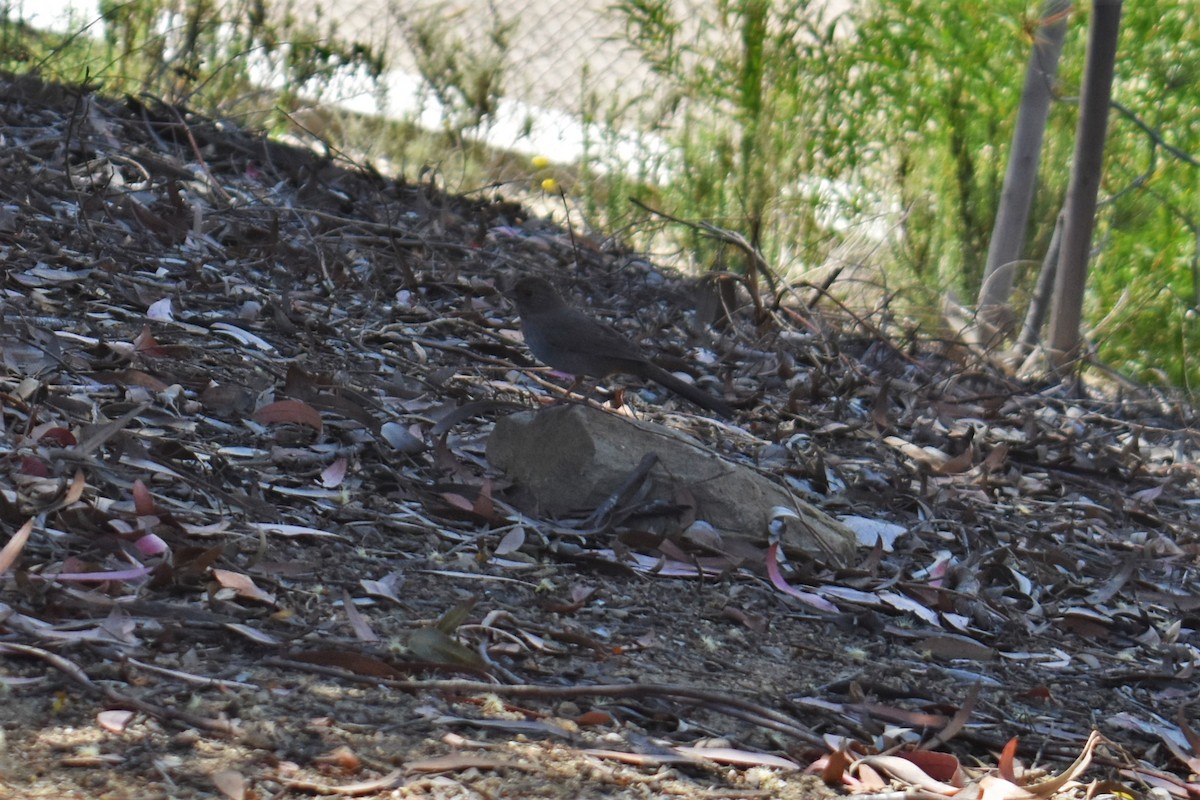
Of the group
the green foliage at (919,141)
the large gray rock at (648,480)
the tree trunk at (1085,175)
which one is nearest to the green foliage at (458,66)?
the green foliage at (919,141)

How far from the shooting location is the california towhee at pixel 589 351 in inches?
177

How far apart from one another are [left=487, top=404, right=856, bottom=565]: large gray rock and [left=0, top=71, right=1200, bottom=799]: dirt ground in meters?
0.08

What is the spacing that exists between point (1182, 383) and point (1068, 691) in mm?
5130

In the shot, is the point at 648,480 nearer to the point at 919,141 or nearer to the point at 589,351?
the point at 589,351

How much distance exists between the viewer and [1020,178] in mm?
7340

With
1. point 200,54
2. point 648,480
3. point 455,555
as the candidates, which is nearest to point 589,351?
point 648,480

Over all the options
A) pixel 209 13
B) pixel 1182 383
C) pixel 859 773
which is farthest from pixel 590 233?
pixel 859 773

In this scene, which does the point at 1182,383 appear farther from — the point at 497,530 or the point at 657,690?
the point at 657,690

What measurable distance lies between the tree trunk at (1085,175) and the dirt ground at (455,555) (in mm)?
673

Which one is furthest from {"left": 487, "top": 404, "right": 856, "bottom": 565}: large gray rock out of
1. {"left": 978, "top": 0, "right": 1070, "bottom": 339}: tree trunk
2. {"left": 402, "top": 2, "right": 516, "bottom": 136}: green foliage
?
{"left": 402, "top": 2, "right": 516, "bottom": 136}: green foliage

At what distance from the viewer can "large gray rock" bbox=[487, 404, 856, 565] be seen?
12.4 feet

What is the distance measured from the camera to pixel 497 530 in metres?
3.49

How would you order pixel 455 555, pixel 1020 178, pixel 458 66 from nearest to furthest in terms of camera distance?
1. pixel 455 555
2. pixel 1020 178
3. pixel 458 66

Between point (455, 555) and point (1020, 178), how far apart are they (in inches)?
203
